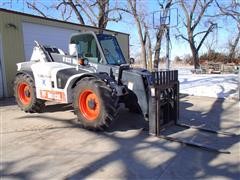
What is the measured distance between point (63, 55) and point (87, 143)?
9.89 ft

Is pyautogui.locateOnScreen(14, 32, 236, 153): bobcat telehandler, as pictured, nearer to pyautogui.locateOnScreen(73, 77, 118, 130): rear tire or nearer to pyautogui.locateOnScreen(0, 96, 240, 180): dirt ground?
pyautogui.locateOnScreen(73, 77, 118, 130): rear tire

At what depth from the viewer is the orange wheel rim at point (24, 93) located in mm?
7910

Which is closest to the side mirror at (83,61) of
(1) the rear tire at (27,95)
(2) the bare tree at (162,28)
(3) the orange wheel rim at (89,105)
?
(3) the orange wheel rim at (89,105)

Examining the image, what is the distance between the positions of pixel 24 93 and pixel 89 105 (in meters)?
2.87

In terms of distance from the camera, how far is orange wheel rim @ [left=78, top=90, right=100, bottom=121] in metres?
5.97

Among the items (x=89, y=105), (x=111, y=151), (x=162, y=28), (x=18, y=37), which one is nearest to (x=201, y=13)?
(x=162, y=28)

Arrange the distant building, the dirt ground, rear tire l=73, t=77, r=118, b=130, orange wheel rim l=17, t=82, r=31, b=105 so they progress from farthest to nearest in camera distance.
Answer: the distant building
orange wheel rim l=17, t=82, r=31, b=105
rear tire l=73, t=77, r=118, b=130
the dirt ground

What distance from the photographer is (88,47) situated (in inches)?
275

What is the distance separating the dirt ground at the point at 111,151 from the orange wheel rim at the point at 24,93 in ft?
2.62

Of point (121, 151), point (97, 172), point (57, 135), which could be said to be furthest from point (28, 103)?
point (97, 172)

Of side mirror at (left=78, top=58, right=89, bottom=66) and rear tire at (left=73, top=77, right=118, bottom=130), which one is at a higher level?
side mirror at (left=78, top=58, right=89, bottom=66)

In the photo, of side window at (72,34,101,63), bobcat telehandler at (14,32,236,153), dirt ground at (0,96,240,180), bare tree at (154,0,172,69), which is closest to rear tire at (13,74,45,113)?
bobcat telehandler at (14,32,236,153)

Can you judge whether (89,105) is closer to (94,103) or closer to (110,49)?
(94,103)

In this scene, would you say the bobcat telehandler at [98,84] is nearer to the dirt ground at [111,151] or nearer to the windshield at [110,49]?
the windshield at [110,49]
